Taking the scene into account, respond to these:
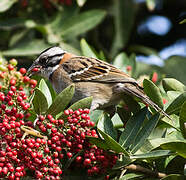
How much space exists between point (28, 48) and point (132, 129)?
273cm

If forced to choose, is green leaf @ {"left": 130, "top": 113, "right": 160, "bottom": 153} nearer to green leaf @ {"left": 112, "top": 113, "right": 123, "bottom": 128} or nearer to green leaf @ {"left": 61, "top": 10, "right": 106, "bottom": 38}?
green leaf @ {"left": 112, "top": 113, "right": 123, "bottom": 128}

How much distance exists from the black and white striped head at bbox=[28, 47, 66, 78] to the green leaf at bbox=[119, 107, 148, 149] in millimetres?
1700

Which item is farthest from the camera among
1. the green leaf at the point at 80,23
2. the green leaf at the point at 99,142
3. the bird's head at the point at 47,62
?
the green leaf at the point at 80,23

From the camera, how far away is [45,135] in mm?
2525

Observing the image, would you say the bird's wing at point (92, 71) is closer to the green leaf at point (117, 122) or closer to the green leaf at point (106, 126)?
the green leaf at point (117, 122)

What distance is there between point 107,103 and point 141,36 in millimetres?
3095

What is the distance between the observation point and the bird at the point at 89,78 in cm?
372

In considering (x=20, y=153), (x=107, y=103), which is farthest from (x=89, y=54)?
(x=20, y=153)

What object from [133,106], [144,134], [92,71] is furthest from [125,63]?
[144,134]

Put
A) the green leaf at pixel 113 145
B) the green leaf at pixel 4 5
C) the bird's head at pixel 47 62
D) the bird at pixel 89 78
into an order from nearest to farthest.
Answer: the green leaf at pixel 113 145 → the bird at pixel 89 78 → the bird's head at pixel 47 62 → the green leaf at pixel 4 5

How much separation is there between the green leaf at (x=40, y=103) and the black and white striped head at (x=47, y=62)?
148cm

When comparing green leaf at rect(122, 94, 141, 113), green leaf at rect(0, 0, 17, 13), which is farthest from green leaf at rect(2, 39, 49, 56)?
green leaf at rect(122, 94, 141, 113)

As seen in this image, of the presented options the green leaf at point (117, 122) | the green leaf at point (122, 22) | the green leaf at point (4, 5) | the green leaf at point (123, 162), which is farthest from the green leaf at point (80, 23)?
the green leaf at point (123, 162)

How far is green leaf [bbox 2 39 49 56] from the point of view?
15.7 ft
